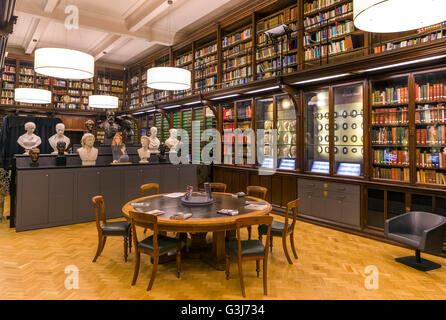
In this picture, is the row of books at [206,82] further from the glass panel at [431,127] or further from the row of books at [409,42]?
the glass panel at [431,127]

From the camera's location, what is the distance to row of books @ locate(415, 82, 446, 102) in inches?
154

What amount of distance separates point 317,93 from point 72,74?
14.1 ft

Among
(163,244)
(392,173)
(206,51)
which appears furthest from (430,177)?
→ (206,51)

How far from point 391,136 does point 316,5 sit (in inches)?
111

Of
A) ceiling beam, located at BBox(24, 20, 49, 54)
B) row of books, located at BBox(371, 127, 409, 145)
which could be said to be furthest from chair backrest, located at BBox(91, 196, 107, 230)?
ceiling beam, located at BBox(24, 20, 49, 54)

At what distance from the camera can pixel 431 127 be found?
13.3 feet

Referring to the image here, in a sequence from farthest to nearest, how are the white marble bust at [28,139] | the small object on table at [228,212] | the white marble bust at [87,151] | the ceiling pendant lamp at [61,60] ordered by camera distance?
the white marble bust at [28,139]
the white marble bust at [87,151]
the ceiling pendant lamp at [61,60]
the small object on table at [228,212]

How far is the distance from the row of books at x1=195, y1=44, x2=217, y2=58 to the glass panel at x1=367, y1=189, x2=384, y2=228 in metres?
5.29

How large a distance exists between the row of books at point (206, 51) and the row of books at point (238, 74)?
2.70 feet

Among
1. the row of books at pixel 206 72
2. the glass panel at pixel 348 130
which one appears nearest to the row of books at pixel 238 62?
the row of books at pixel 206 72

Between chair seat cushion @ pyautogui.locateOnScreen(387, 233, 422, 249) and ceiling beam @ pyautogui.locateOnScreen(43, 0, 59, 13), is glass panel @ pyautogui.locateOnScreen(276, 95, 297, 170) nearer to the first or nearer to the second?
chair seat cushion @ pyautogui.locateOnScreen(387, 233, 422, 249)

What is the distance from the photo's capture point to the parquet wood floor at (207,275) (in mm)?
2705

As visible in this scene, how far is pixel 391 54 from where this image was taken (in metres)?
3.91

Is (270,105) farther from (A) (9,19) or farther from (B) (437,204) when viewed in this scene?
(A) (9,19)
